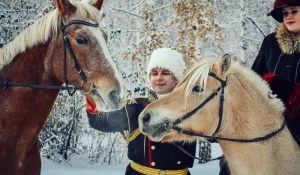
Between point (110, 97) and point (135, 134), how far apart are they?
1.72ft

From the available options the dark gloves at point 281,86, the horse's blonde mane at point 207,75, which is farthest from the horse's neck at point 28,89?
the dark gloves at point 281,86

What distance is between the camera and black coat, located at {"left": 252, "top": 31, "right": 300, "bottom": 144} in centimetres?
292

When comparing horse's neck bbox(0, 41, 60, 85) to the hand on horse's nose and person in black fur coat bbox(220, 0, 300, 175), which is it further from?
person in black fur coat bbox(220, 0, 300, 175)

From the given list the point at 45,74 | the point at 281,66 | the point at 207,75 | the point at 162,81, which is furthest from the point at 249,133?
the point at 45,74

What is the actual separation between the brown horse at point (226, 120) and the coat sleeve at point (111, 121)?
81cm

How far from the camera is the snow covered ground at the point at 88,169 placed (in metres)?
7.45

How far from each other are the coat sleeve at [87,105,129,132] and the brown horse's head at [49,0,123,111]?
15.0 inches

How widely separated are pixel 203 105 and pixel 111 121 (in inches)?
45.0

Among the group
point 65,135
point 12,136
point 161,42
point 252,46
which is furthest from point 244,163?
point 252,46

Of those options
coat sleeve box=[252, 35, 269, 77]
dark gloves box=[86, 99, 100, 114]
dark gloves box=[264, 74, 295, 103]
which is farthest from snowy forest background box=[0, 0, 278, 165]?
dark gloves box=[264, 74, 295, 103]

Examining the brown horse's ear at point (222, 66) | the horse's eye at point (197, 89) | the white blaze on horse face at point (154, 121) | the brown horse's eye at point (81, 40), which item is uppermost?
the brown horse's eye at point (81, 40)

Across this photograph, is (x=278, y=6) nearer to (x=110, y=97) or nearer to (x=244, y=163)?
(x=244, y=163)

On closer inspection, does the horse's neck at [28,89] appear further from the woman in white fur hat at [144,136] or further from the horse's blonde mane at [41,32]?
the woman in white fur hat at [144,136]

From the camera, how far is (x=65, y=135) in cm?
852
